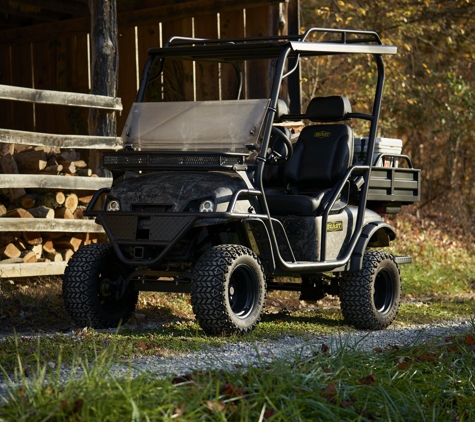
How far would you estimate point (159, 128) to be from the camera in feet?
26.2

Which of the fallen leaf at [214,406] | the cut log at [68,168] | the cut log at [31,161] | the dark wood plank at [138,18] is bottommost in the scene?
the fallen leaf at [214,406]

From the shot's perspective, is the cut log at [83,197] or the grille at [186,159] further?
the cut log at [83,197]

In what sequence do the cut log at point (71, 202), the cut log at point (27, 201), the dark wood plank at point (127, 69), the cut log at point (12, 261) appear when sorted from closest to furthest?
1. the cut log at point (12, 261)
2. the cut log at point (27, 201)
3. the cut log at point (71, 202)
4. the dark wood plank at point (127, 69)

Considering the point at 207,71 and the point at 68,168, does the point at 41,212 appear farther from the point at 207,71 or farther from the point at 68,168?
the point at 207,71

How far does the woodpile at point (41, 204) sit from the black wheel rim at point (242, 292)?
3.12 metres

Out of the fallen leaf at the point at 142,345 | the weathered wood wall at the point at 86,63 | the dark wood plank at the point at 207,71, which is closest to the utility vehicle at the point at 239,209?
the fallen leaf at the point at 142,345

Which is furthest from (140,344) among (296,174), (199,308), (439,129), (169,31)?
(439,129)

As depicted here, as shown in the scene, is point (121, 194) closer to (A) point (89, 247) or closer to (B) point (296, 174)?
(A) point (89, 247)

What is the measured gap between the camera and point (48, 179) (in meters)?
9.89

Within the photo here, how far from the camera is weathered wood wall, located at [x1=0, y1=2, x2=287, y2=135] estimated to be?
12727mm

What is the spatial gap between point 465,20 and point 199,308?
14254 millimetres

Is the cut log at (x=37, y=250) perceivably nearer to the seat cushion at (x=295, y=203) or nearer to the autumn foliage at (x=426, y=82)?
the seat cushion at (x=295, y=203)

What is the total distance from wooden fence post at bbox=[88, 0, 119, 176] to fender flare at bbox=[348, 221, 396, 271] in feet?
10.4

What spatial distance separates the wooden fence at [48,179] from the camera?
31.0 ft
